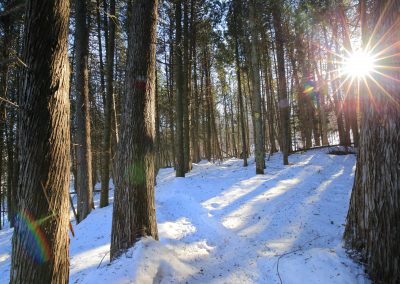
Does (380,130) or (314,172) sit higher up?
(380,130)

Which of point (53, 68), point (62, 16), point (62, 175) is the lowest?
point (62, 175)

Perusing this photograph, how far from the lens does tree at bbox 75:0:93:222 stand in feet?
33.0

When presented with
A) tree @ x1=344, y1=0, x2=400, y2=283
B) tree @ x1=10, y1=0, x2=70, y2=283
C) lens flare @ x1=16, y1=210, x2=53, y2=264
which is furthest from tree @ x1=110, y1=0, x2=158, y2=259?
tree @ x1=344, y1=0, x2=400, y2=283

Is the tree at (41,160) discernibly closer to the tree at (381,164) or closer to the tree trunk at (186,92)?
the tree at (381,164)

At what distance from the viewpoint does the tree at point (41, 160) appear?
2.86 meters

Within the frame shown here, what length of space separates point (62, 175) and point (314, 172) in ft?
38.7

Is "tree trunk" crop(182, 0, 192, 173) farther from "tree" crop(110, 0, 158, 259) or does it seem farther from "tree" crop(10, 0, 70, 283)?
"tree" crop(10, 0, 70, 283)

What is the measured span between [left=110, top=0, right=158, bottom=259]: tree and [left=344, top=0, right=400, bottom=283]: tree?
133 inches

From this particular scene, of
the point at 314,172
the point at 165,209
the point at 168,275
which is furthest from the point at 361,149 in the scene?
the point at 314,172

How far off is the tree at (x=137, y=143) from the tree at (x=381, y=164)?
338cm

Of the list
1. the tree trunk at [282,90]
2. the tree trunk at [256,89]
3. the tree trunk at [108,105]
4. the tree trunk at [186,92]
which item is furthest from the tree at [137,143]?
the tree trunk at [282,90]

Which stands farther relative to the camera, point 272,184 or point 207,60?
point 207,60

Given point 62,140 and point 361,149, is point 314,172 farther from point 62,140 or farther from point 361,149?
point 62,140

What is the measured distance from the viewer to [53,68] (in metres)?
3.02
